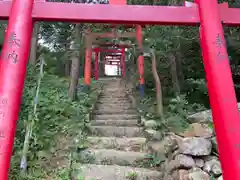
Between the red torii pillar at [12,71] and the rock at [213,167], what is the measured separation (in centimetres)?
277

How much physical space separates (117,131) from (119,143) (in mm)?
698

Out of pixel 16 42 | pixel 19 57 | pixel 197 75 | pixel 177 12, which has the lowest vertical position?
pixel 19 57

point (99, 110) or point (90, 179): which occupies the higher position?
point (99, 110)

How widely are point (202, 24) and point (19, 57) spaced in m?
1.88

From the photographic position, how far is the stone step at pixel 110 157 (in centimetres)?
460

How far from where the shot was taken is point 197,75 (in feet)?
29.8

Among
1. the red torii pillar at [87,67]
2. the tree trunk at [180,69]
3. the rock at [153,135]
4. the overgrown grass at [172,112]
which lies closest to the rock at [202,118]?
the overgrown grass at [172,112]

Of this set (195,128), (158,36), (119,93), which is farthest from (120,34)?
(195,128)

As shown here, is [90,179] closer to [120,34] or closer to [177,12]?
[177,12]

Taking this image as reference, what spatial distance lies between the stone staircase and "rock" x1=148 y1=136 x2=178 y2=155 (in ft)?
0.70

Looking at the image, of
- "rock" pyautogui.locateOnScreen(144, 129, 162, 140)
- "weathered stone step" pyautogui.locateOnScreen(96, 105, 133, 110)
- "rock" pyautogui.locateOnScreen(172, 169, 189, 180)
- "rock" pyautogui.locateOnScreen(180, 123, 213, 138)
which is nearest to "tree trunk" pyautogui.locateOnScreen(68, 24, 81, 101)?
"weathered stone step" pyautogui.locateOnScreen(96, 105, 133, 110)

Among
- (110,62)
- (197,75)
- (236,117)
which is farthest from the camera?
(110,62)

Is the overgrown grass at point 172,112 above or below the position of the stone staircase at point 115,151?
above

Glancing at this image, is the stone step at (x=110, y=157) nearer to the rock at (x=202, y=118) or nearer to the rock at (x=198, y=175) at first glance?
the rock at (x=202, y=118)
